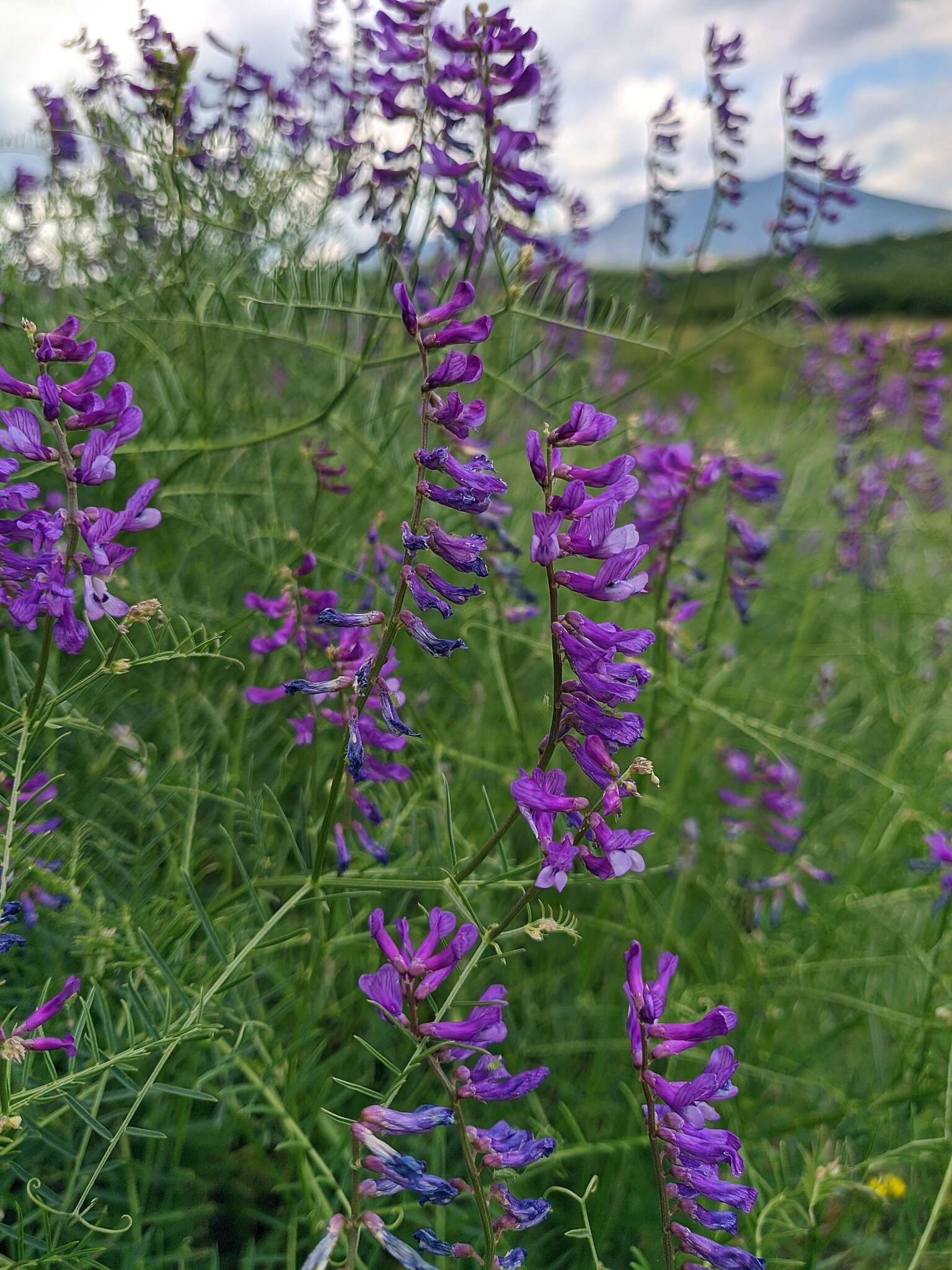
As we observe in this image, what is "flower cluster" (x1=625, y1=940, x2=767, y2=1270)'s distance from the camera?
1135 millimetres

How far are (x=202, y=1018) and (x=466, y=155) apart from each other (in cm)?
189

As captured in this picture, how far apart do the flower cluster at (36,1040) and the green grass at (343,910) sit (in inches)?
1.6

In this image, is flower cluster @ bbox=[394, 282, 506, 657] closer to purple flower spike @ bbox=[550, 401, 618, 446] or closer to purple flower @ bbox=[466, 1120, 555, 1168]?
purple flower spike @ bbox=[550, 401, 618, 446]

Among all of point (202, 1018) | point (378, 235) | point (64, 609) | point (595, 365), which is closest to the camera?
point (64, 609)

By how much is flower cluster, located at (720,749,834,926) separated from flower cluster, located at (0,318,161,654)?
1.93 meters

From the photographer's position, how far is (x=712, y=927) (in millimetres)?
2891

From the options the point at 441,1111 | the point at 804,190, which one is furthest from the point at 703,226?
the point at 441,1111

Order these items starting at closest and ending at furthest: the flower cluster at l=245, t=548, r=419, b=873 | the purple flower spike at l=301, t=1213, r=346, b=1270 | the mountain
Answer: the purple flower spike at l=301, t=1213, r=346, b=1270
the flower cluster at l=245, t=548, r=419, b=873
the mountain

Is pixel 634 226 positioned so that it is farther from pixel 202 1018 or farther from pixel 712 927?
pixel 202 1018

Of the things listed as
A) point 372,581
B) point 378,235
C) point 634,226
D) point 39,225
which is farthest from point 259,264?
point 634,226

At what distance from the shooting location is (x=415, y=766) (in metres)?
2.13

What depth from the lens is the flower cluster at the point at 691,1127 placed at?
113cm

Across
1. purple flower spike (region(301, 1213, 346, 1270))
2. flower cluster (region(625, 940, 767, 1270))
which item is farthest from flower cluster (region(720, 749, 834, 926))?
purple flower spike (region(301, 1213, 346, 1270))

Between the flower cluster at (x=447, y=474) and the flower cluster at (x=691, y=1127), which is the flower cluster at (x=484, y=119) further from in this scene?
the flower cluster at (x=691, y=1127)
